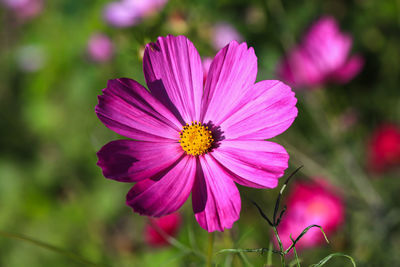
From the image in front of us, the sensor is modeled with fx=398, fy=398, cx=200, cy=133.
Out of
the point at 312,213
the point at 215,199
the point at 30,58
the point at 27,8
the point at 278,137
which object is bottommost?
the point at 312,213

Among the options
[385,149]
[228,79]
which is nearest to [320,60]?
[385,149]

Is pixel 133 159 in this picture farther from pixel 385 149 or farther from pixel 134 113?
pixel 385 149

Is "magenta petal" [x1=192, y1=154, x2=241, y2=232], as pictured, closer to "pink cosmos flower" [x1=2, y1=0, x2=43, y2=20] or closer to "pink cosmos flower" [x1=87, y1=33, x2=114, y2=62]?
"pink cosmos flower" [x1=87, y1=33, x2=114, y2=62]

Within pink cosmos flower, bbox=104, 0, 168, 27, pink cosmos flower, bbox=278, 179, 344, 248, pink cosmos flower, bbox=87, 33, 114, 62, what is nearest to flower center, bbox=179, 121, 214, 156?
pink cosmos flower, bbox=278, 179, 344, 248

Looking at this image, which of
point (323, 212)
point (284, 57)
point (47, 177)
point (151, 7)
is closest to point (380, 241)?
point (323, 212)

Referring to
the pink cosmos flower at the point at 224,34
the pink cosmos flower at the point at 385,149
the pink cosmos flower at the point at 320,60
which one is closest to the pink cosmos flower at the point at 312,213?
the pink cosmos flower at the point at 385,149

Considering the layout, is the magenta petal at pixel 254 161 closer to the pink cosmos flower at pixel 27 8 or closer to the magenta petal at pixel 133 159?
the magenta petal at pixel 133 159
